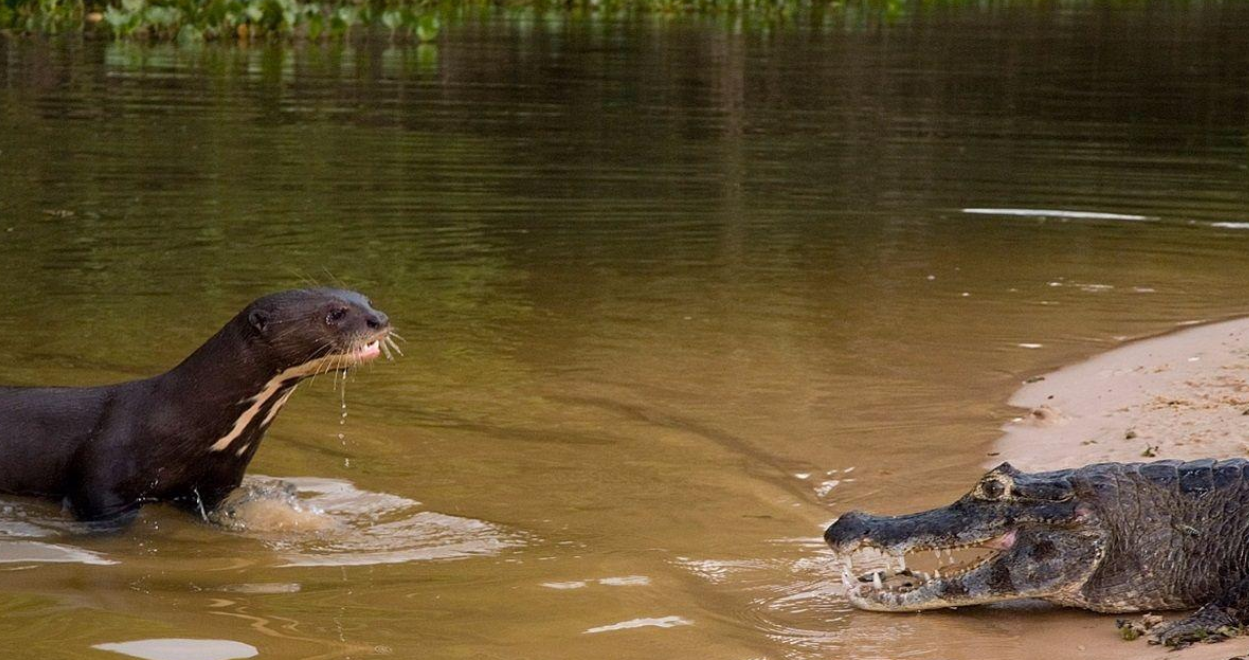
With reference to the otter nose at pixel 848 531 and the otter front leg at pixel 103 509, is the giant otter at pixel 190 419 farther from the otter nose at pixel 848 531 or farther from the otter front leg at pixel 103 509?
the otter nose at pixel 848 531

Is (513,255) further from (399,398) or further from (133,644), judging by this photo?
(133,644)

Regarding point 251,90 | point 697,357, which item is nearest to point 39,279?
point 697,357

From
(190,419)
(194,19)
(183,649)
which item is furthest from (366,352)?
(194,19)

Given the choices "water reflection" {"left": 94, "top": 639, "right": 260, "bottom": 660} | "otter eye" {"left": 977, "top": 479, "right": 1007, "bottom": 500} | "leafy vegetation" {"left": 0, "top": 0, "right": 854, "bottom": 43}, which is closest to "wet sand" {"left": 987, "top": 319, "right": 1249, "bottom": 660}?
"otter eye" {"left": 977, "top": 479, "right": 1007, "bottom": 500}

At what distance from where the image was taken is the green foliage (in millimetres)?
28828

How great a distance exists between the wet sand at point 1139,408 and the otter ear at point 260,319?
3.01 m

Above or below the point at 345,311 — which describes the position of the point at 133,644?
below

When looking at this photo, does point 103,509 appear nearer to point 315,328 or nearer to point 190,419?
point 190,419

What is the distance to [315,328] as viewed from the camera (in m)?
6.95

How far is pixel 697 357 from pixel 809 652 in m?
4.25

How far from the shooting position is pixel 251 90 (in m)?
22.5

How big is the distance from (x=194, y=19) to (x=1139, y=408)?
77.6 feet

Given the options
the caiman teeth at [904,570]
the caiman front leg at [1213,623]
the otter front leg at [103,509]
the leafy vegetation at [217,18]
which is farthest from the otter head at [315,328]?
the leafy vegetation at [217,18]

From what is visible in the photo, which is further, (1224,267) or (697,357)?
(1224,267)
